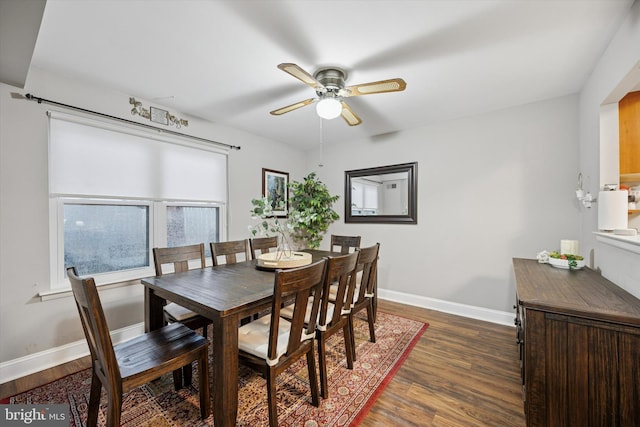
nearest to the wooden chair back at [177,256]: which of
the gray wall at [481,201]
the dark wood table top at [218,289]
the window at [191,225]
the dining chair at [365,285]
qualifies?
the dark wood table top at [218,289]

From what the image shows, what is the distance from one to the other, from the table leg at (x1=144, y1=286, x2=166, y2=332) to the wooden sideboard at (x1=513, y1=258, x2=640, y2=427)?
2.37 m

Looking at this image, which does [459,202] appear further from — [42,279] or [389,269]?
[42,279]

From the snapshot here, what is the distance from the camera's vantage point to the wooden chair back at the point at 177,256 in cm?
213

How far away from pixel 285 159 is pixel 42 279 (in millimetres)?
3213

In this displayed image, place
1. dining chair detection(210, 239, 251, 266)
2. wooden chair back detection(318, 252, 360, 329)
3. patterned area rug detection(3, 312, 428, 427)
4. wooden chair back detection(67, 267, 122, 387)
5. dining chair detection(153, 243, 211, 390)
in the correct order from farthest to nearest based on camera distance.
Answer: dining chair detection(210, 239, 251, 266), dining chair detection(153, 243, 211, 390), wooden chair back detection(318, 252, 360, 329), patterned area rug detection(3, 312, 428, 427), wooden chair back detection(67, 267, 122, 387)

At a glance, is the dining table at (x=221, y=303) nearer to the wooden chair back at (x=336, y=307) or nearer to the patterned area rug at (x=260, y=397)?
the patterned area rug at (x=260, y=397)

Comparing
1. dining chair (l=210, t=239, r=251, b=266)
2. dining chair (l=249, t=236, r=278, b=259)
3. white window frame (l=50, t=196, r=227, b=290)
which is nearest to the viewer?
white window frame (l=50, t=196, r=227, b=290)

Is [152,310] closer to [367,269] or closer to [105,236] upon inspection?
[105,236]

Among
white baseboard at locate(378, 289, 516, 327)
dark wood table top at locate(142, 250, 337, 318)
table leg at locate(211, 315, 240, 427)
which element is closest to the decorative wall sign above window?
dark wood table top at locate(142, 250, 337, 318)

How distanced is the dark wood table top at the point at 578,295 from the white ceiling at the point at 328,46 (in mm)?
1657

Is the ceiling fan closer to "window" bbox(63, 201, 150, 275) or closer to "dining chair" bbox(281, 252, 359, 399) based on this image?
"dining chair" bbox(281, 252, 359, 399)

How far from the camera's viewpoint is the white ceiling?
4.95 ft

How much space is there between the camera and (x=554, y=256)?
7.38ft

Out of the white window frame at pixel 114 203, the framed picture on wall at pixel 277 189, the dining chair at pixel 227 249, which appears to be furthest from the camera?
the framed picture on wall at pixel 277 189
